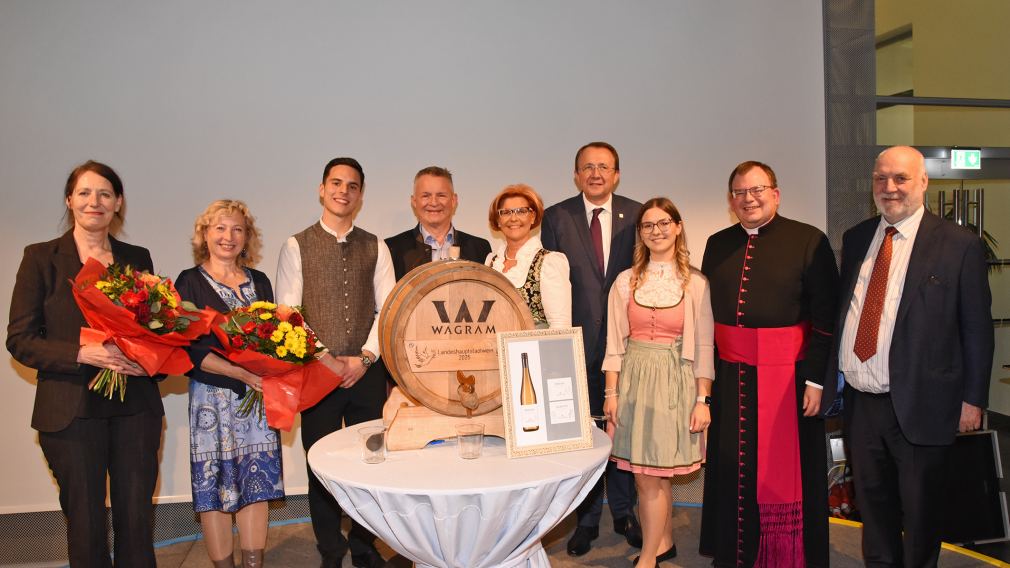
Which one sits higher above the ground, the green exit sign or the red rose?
the green exit sign

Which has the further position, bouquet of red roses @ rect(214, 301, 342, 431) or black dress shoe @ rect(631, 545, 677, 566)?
black dress shoe @ rect(631, 545, 677, 566)

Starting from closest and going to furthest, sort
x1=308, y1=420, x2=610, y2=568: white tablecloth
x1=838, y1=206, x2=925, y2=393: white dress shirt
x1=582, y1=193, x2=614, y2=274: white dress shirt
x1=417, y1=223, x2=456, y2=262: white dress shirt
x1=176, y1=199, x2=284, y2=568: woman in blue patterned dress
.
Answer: x1=308, y1=420, x2=610, y2=568: white tablecloth → x1=838, y1=206, x2=925, y2=393: white dress shirt → x1=176, y1=199, x2=284, y2=568: woman in blue patterned dress → x1=417, y1=223, x2=456, y2=262: white dress shirt → x1=582, y1=193, x2=614, y2=274: white dress shirt

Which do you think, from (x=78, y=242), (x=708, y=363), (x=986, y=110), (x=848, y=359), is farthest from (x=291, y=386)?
(x=986, y=110)

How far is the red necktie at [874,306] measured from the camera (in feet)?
9.44

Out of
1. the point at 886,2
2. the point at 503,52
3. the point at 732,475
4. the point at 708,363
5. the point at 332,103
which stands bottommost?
the point at 732,475

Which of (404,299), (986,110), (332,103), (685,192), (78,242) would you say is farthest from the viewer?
(986,110)

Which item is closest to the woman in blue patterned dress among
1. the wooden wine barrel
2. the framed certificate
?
the wooden wine barrel

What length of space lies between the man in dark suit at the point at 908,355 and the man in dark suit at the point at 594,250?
1138mm

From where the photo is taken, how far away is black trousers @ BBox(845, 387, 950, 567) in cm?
283

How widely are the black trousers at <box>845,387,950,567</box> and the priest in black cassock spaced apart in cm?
23

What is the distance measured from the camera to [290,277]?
3.29 m

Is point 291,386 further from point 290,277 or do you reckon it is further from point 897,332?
point 897,332

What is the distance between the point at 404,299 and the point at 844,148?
406 cm

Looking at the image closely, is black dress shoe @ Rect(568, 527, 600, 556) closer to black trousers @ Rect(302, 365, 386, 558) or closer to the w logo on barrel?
black trousers @ Rect(302, 365, 386, 558)
